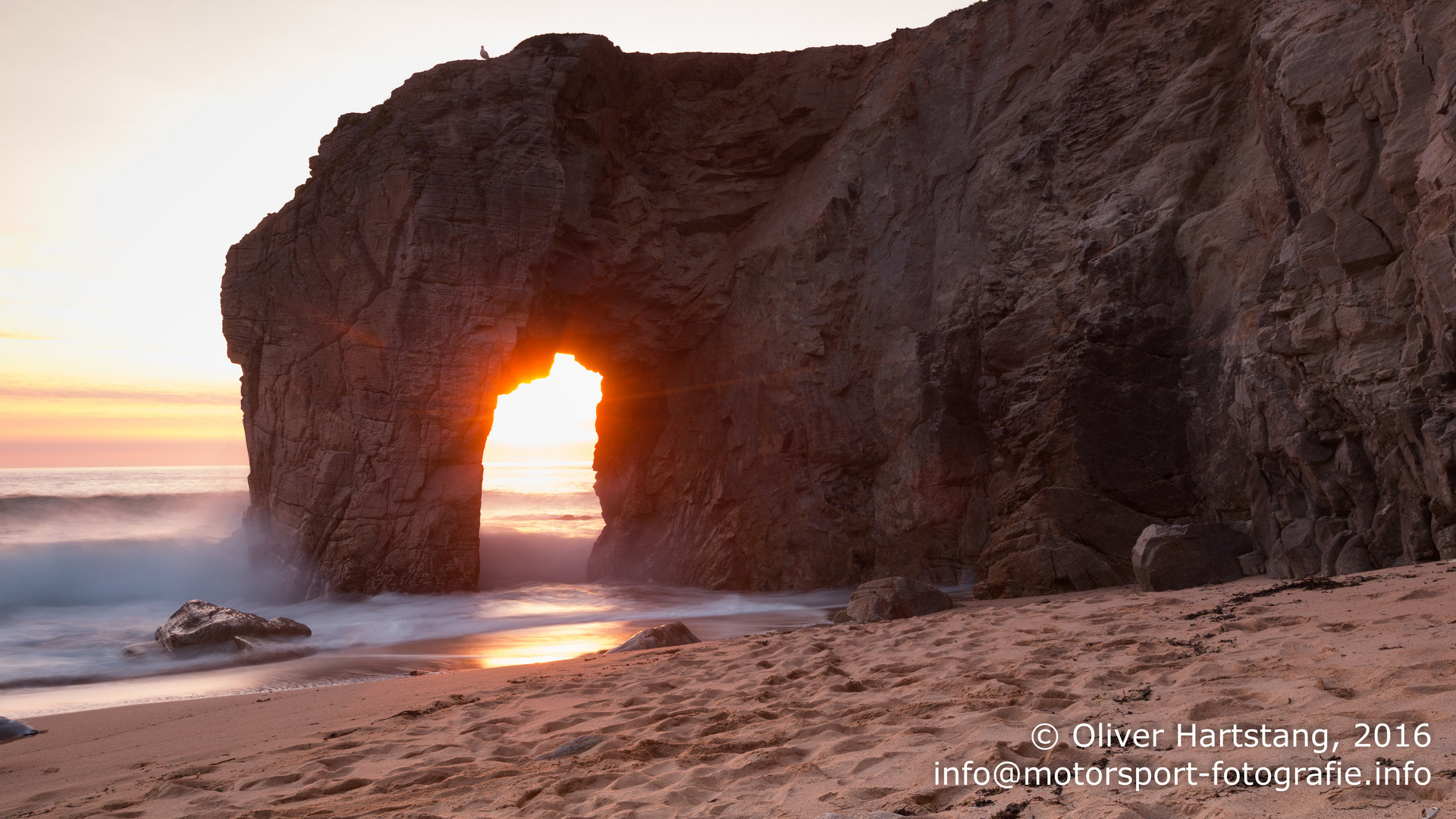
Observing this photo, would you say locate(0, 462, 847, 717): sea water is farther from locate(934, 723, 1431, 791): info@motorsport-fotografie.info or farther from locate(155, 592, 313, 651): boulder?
locate(934, 723, 1431, 791): info@motorsport-fotografie.info

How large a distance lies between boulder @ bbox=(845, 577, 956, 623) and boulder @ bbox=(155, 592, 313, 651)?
7.15 m

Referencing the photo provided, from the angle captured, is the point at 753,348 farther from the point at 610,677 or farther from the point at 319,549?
the point at 610,677

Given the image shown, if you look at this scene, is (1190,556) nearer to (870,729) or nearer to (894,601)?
(894,601)

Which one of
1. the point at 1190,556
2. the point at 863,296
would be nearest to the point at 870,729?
the point at 1190,556

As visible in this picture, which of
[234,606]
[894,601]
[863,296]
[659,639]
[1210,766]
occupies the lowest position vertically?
[234,606]

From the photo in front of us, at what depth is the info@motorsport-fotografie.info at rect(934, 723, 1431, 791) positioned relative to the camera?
2402 millimetres

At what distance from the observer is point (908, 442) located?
1436cm

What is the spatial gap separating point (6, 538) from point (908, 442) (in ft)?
62.0

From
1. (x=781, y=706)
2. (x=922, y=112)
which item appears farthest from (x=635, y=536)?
(x=781, y=706)

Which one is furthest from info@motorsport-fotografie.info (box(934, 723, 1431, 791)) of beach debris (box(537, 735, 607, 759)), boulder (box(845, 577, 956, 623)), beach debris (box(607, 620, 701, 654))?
boulder (box(845, 577, 956, 623))

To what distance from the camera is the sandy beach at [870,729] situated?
272 cm

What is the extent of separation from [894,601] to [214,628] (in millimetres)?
7904

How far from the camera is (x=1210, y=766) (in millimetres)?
2682

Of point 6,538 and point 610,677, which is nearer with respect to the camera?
point 610,677
